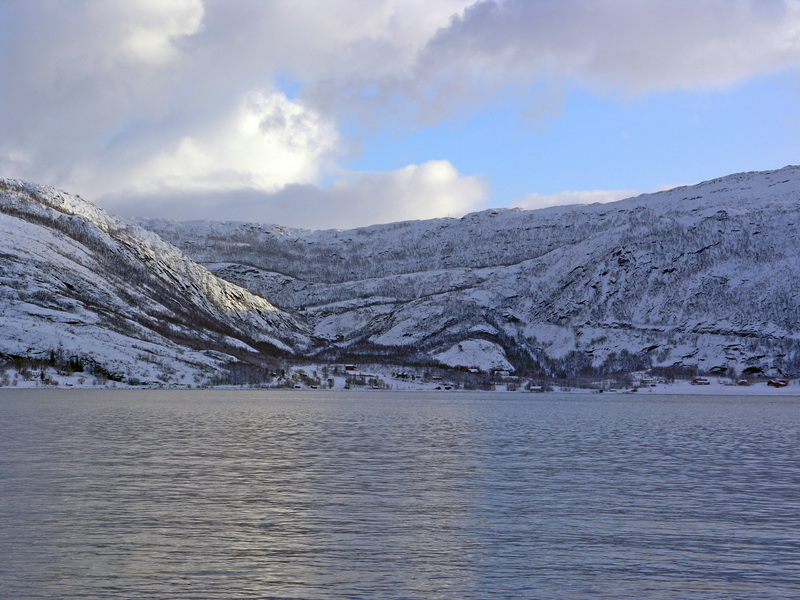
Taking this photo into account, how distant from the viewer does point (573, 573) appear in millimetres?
22938

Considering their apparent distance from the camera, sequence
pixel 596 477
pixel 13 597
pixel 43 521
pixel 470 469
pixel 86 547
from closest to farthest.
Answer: pixel 13 597
pixel 86 547
pixel 43 521
pixel 596 477
pixel 470 469

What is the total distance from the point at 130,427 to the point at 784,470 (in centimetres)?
5208

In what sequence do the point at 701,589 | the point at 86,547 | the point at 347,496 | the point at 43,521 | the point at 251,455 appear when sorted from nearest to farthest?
the point at 701,589 → the point at 86,547 → the point at 43,521 → the point at 347,496 → the point at 251,455

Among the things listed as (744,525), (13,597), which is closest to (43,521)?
(13,597)

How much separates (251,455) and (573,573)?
3179cm

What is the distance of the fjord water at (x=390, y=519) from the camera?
21812 mm

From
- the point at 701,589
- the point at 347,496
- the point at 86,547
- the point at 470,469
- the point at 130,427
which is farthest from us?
the point at 130,427

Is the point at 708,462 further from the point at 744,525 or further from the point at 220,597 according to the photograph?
the point at 220,597

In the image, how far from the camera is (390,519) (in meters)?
30.4

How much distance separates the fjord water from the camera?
21.8m

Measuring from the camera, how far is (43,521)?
28.6 m

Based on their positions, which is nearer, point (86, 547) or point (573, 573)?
point (573, 573)

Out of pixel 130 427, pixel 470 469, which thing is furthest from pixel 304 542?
pixel 130 427

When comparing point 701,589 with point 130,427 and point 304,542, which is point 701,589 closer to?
point 304,542
